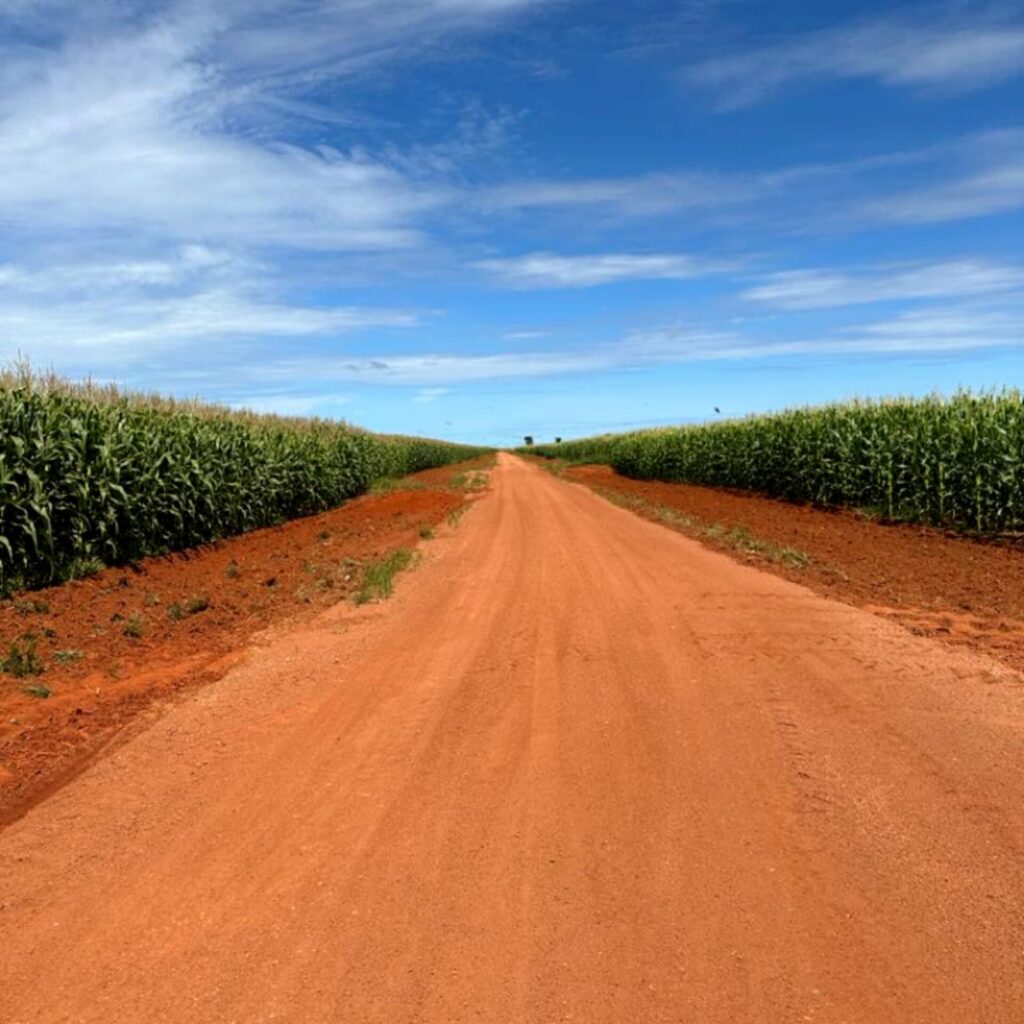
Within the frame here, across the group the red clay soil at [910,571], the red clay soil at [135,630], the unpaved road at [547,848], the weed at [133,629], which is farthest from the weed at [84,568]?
the red clay soil at [910,571]

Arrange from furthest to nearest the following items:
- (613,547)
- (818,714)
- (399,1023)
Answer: (613,547) → (818,714) → (399,1023)

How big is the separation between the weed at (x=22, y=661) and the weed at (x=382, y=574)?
3.59 m

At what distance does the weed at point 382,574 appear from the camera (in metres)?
10.5

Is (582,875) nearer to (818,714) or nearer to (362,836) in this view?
(362,836)

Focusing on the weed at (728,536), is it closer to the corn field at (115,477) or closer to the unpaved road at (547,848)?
the unpaved road at (547,848)

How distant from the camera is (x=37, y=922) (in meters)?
3.54

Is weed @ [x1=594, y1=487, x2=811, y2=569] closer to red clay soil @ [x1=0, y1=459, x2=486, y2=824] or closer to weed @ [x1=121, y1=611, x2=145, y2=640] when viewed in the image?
red clay soil @ [x1=0, y1=459, x2=486, y2=824]

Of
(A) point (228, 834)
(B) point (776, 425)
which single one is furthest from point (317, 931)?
(B) point (776, 425)

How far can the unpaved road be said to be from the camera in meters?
2.99

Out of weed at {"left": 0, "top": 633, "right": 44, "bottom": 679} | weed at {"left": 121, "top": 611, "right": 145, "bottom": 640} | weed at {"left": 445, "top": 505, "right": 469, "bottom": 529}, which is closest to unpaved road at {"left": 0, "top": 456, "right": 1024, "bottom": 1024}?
weed at {"left": 0, "top": 633, "right": 44, "bottom": 679}

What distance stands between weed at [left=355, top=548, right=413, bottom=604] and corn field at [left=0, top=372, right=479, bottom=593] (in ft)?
12.5

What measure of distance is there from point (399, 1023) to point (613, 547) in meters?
11.5

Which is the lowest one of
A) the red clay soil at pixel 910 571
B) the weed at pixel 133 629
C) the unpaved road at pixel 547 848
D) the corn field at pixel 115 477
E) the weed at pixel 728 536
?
the unpaved road at pixel 547 848

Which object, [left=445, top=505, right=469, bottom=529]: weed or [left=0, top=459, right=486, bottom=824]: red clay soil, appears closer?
[left=0, top=459, right=486, bottom=824]: red clay soil
